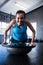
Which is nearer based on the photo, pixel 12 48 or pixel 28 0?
pixel 12 48

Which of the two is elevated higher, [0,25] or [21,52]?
[0,25]

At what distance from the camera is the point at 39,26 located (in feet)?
16.9

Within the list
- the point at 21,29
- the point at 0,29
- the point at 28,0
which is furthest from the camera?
the point at 0,29

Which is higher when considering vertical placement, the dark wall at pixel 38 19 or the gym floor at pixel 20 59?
the dark wall at pixel 38 19

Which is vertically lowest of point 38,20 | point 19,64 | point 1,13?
point 19,64

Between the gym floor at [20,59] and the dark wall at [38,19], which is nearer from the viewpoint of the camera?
the gym floor at [20,59]

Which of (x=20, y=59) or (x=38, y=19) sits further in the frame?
(x=38, y=19)

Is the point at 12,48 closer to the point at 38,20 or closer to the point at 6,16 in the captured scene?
the point at 38,20

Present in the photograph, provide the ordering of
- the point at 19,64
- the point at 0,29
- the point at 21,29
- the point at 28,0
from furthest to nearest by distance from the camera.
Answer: the point at 0,29 → the point at 28,0 → the point at 21,29 → the point at 19,64

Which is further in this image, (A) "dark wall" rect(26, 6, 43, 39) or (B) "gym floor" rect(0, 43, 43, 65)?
(A) "dark wall" rect(26, 6, 43, 39)

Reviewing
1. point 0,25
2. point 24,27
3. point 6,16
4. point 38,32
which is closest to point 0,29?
point 0,25

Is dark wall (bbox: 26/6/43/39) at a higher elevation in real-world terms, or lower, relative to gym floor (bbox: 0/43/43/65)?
higher

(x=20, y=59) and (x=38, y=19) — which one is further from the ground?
(x=38, y=19)

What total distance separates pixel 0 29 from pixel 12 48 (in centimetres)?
536
